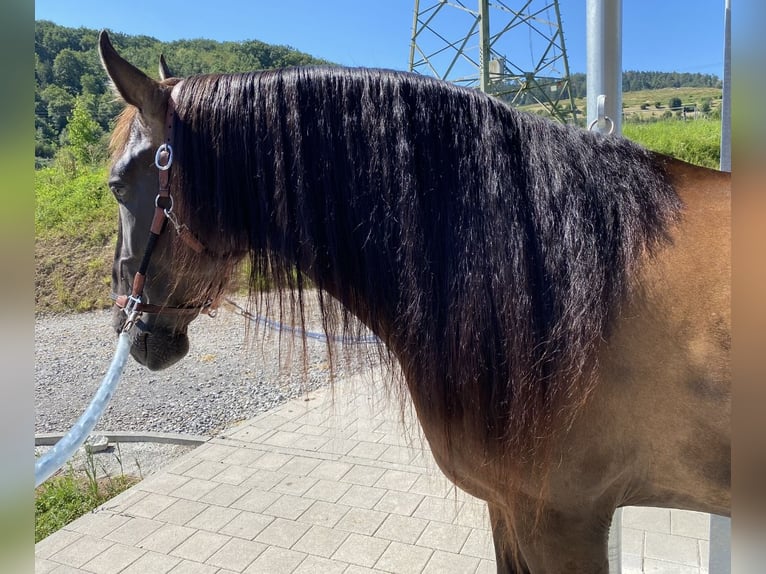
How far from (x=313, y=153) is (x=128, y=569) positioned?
92.0 inches

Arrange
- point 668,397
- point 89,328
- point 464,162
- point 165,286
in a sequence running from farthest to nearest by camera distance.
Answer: point 89,328
point 165,286
point 464,162
point 668,397

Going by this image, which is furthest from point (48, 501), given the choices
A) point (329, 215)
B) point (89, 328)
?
point (89, 328)

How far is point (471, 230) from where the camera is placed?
1299mm

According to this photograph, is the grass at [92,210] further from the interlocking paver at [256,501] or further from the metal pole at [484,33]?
the interlocking paver at [256,501]

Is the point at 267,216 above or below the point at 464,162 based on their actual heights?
below

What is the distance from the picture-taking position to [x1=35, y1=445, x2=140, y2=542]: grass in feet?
9.95

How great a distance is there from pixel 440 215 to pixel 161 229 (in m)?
0.77

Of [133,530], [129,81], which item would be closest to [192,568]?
[133,530]

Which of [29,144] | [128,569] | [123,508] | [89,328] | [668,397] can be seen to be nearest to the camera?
[29,144]

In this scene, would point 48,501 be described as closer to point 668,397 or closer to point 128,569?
point 128,569

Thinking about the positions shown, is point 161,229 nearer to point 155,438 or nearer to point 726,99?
point 726,99

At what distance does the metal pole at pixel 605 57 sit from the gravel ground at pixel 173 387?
2.16 meters

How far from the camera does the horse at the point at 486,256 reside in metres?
1.24

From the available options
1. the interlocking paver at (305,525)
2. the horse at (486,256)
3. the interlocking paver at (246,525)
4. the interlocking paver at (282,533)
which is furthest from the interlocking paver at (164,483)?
the horse at (486,256)
